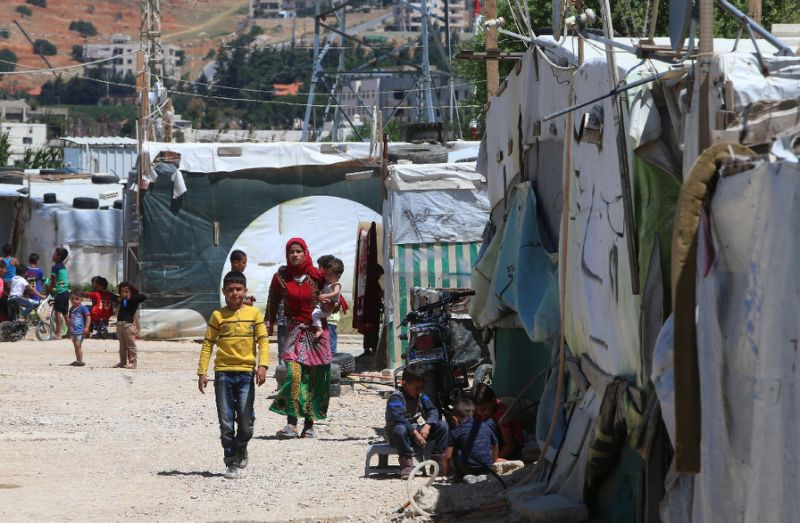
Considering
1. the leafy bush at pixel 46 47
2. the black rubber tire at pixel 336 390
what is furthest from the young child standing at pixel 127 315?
the leafy bush at pixel 46 47

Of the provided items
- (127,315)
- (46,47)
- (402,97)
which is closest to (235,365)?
(127,315)

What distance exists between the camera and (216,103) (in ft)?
476

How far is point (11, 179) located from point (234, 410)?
2582cm

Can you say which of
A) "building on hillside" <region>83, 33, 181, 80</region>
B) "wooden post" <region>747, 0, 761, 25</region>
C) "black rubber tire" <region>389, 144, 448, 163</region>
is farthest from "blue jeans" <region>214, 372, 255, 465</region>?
"building on hillside" <region>83, 33, 181, 80</region>

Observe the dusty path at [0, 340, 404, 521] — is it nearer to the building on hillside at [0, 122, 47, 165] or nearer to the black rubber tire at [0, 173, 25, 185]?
the black rubber tire at [0, 173, 25, 185]

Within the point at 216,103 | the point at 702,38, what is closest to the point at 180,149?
the point at 702,38

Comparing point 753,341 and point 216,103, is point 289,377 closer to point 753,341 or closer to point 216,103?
point 753,341

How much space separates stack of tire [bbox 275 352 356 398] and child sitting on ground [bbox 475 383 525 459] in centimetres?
403

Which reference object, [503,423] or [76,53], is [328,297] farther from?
[76,53]

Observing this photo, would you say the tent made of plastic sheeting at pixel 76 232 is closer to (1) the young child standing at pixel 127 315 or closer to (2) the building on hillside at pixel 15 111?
(1) the young child standing at pixel 127 315

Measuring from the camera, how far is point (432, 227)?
623 inches

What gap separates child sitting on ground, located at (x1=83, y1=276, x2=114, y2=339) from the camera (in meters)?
21.0

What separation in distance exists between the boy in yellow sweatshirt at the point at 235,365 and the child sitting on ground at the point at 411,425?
0.98 meters

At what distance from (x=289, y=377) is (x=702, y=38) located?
6.47 metres
